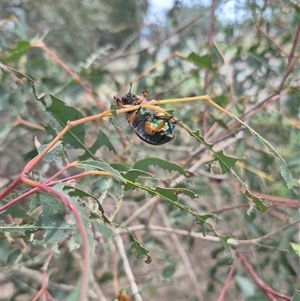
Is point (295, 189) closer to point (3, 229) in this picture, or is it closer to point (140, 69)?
point (140, 69)

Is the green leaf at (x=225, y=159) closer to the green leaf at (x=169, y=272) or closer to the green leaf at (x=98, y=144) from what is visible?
the green leaf at (x=98, y=144)

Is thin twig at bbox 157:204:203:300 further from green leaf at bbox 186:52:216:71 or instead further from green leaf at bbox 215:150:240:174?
green leaf at bbox 215:150:240:174

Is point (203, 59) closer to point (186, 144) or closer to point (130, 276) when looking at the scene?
point (130, 276)

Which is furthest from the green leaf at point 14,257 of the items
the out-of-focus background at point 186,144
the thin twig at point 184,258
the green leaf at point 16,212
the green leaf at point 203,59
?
the thin twig at point 184,258

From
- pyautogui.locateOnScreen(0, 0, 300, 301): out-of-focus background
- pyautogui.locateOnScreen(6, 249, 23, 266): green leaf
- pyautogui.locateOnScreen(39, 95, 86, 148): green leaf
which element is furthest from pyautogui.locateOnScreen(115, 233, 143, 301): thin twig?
pyautogui.locateOnScreen(39, 95, 86, 148): green leaf

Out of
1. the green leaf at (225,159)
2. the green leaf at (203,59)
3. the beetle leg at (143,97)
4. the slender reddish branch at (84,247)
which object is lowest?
the slender reddish branch at (84,247)

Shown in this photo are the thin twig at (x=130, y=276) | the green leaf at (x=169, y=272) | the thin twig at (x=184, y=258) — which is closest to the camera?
the thin twig at (x=130, y=276)

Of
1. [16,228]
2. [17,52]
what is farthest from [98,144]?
[17,52]
